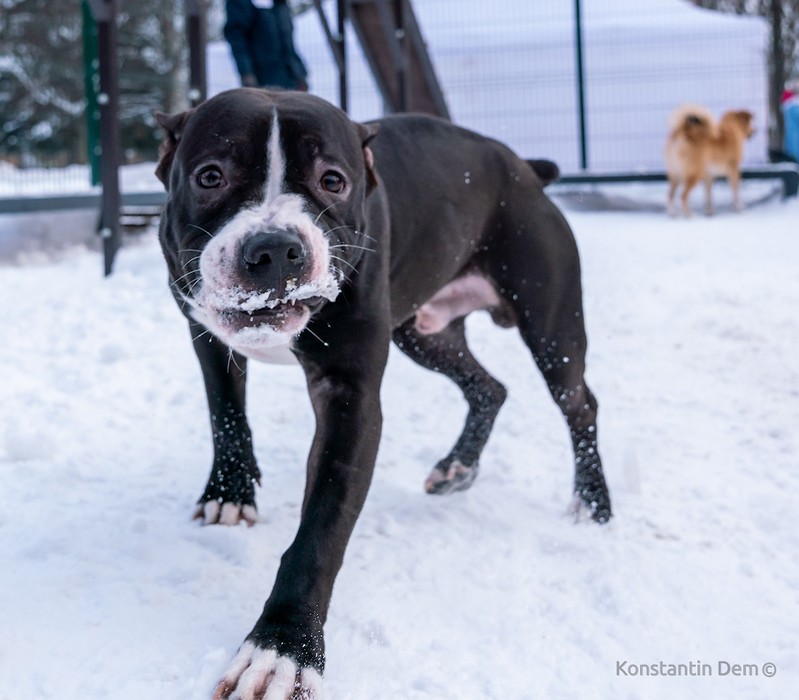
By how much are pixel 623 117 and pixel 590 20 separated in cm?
115

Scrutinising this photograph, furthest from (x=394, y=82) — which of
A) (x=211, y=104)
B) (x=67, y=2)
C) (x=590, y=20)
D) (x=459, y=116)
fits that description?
(x=67, y=2)

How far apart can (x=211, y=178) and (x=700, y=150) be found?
333 inches

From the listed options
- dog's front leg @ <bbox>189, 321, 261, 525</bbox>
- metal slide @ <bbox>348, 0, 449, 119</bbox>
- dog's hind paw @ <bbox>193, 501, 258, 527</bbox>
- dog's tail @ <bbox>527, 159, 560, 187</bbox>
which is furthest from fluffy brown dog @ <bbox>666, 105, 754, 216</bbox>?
dog's hind paw @ <bbox>193, 501, 258, 527</bbox>

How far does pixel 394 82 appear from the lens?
9078mm

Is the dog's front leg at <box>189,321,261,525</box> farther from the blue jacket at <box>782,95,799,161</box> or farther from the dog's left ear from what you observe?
the blue jacket at <box>782,95,799,161</box>

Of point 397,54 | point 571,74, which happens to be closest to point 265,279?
point 397,54

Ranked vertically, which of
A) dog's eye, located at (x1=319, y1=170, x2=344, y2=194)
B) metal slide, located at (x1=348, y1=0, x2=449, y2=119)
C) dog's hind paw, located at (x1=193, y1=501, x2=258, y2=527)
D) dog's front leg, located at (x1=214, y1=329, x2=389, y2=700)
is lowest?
dog's hind paw, located at (x1=193, y1=501, x2=258, y2=527)

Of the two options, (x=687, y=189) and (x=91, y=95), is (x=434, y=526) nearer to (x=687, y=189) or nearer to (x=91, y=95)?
(x=687, y=189)

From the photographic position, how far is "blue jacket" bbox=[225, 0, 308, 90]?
291 inches

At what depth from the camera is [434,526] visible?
9.71 ft

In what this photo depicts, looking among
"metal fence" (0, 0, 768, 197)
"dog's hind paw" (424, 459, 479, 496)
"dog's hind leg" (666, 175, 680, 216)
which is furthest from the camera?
→ "metal fence" (0, 0, 768, 197)

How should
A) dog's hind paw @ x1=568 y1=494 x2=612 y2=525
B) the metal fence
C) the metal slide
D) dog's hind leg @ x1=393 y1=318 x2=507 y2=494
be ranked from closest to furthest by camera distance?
dog's hind paw @ x1=568 y1=494 x2=612 y2=525 < dog's hind leg @ x1=393 y1=318 x2=507 y2=494 < the metal slide < the metal fence

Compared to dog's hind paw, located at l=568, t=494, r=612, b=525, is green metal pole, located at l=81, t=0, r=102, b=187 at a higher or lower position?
higher

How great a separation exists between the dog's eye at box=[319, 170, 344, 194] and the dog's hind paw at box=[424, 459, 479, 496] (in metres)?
1.36
